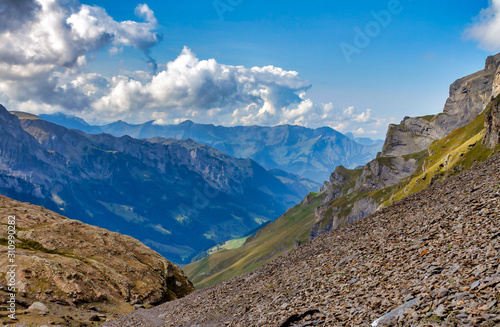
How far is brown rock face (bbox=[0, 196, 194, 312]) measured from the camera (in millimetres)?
50312

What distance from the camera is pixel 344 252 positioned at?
3409cm

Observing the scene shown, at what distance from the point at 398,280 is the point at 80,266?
5796 cm

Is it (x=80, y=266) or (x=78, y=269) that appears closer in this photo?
(x=78, y=269)

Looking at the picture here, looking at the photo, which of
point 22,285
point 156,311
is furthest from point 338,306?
point 22,285

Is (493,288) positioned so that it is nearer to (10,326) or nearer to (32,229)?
(10,326)

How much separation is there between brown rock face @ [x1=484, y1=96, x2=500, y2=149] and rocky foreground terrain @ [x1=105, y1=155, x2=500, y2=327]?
10179cm

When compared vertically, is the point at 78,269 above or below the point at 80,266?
below

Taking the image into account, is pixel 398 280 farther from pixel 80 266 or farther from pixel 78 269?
pixel 80 266

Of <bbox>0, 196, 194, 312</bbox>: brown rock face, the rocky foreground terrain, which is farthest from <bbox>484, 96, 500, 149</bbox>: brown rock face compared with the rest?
<bbox>0, 196, 194, 312</bbox>: brown rock face

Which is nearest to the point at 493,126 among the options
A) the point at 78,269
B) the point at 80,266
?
the point at 80,266

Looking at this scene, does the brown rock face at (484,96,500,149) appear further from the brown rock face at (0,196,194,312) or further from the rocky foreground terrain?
the brown rock face at (0,196,194,312)

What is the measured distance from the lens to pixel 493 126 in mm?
121625

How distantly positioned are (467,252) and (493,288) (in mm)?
5732

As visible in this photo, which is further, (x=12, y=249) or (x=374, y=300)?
(x=12, y=249)
